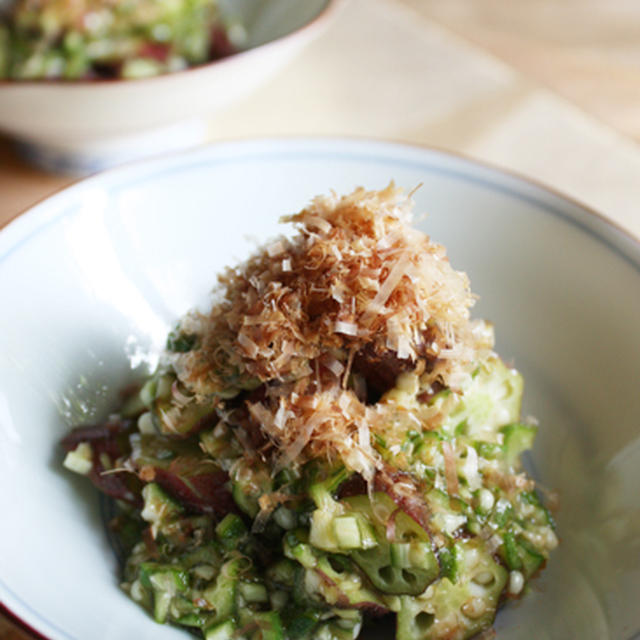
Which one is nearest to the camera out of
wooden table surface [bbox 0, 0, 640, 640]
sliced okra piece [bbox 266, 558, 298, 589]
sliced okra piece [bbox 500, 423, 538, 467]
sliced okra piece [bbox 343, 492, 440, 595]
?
sliced okra piece [bbox 343, 492, 440, 595]

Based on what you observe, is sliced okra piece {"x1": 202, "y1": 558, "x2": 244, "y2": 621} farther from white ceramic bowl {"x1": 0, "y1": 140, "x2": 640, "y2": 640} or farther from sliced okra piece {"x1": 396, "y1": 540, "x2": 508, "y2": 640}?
sliced okra piece {"x1": 396, "y1": 540, "x2": 508, "y2": 640}

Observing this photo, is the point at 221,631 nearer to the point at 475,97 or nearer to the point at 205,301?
the point at 205,301

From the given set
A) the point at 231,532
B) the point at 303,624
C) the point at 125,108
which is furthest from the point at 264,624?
the point at 125,108

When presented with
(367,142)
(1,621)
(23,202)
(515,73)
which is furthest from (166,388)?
(515,73)

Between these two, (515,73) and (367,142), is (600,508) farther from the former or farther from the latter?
(515,73)

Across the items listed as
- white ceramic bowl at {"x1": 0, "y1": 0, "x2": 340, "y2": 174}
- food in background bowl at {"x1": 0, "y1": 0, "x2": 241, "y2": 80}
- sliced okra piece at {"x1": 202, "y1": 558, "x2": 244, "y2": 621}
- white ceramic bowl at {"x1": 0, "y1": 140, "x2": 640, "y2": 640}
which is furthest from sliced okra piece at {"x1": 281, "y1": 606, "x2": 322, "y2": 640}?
food in background bowl at {"x1": 0, "y1": 0, "x2": 241, "y2": 80}

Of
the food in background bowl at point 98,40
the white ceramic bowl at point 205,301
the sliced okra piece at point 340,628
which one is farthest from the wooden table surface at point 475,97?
the sliced okra piece at point 340,628
